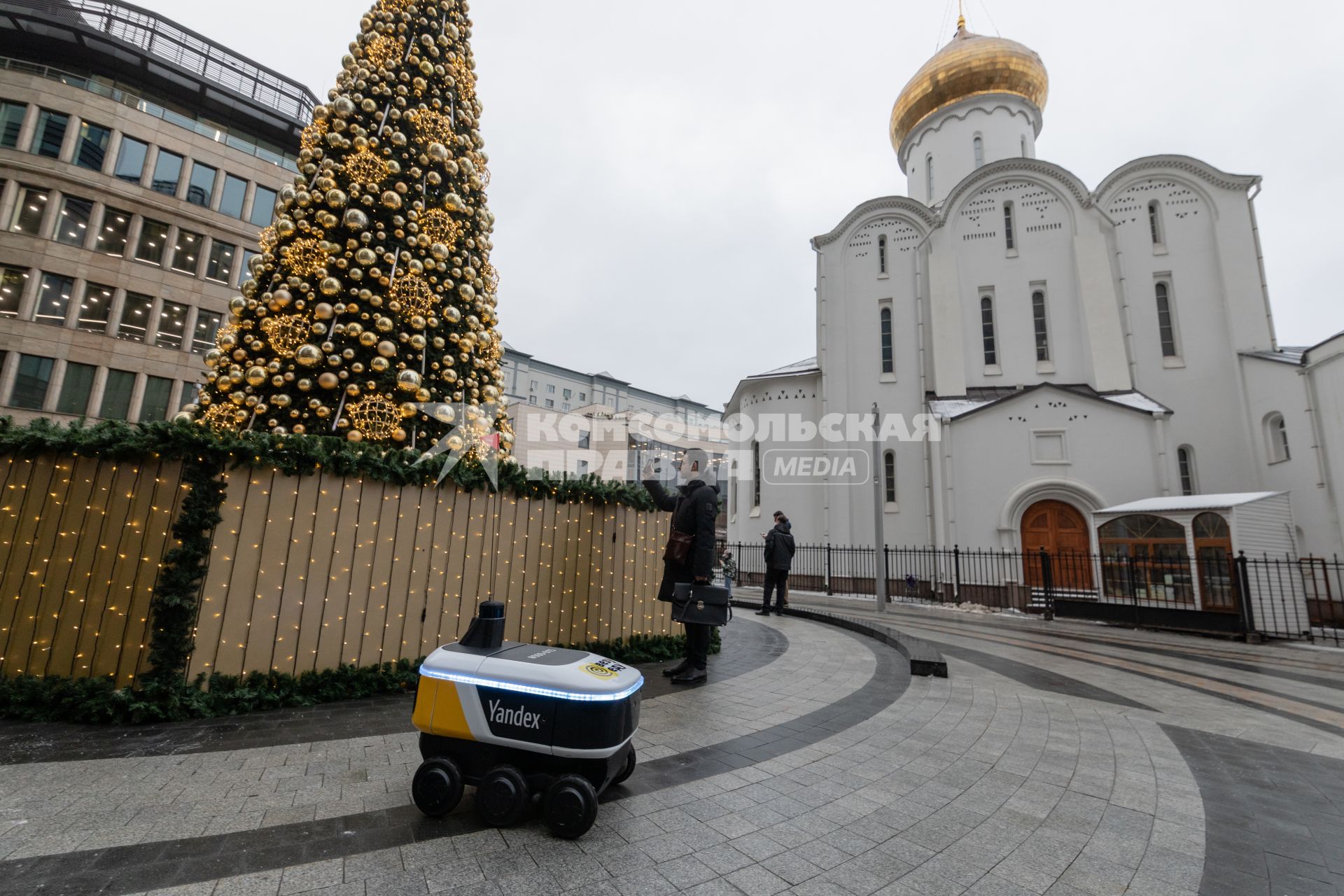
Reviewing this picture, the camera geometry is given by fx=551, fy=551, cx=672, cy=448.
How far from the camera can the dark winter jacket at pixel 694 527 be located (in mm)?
5465

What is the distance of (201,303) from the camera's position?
68.6 ft

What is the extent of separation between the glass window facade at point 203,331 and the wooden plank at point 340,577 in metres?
21.7

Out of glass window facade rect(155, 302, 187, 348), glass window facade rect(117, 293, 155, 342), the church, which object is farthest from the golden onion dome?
glass window facade rect(117, 293, 155, 342)

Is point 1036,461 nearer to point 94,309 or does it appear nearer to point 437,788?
point 437,788

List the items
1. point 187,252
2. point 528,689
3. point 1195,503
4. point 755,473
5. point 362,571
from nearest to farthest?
point 528,689 → point 362,571 → point 1195,503 → point 187,252 → point 755,473

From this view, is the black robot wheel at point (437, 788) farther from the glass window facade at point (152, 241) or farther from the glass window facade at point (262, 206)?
the glass window facade at point (262, 206)

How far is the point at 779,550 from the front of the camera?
11.4m

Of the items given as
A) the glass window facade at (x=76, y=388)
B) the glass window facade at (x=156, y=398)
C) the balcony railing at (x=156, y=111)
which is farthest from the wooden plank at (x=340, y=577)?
the glass window facade at (x=76, y=388)

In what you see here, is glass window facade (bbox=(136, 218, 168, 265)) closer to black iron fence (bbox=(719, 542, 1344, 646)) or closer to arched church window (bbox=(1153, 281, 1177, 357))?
black iron fence (bbox=(719, 542, 1344, 646))

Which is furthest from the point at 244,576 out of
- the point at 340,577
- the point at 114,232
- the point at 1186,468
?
the point at 1186,468

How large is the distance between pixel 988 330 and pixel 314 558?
2402cm

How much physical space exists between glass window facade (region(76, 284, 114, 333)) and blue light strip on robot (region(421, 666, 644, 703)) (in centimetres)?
2545

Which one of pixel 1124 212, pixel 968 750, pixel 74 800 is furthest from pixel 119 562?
pixel 1124 212

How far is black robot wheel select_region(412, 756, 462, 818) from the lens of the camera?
104 inches
